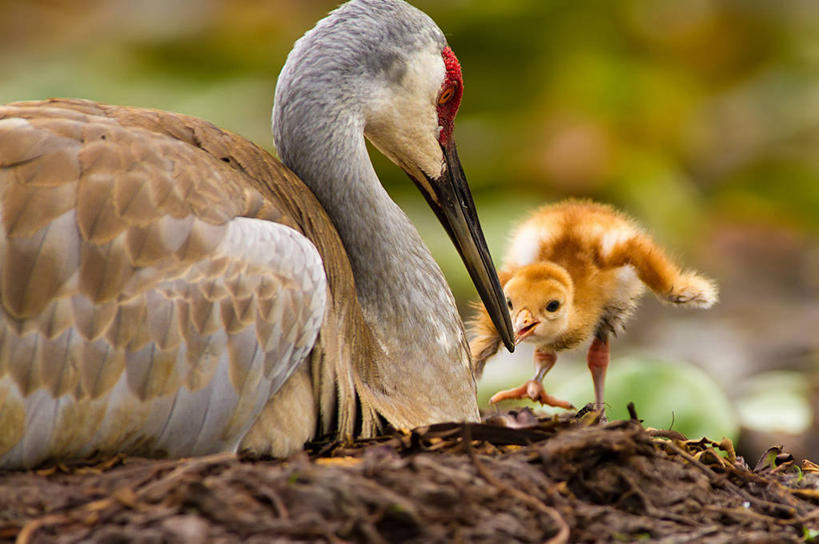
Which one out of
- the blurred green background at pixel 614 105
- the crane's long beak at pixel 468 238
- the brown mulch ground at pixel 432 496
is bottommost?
the brown mulch ground at pixel 432 496

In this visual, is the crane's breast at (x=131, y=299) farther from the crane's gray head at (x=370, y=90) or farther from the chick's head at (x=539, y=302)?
the chick's head at (x=539, y=302)

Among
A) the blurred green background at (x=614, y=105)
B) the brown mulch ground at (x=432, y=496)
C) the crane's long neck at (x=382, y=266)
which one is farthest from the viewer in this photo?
the blurred green background at (x=614, y=105)

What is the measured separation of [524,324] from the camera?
372 cm

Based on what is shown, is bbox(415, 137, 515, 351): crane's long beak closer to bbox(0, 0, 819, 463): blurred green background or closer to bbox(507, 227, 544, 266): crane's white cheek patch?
bbox(507, 227, 544, 266): crane's white cheek patch

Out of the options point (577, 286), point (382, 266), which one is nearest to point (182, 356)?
point (382, 266)

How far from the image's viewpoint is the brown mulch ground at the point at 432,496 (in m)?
2.06

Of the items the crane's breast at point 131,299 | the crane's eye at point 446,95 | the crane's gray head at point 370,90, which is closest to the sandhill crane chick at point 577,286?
the crane's gray head at point 370,90

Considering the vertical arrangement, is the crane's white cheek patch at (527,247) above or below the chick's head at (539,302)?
above

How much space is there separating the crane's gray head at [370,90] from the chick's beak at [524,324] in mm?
405

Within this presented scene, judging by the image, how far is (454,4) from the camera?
827 centimetres

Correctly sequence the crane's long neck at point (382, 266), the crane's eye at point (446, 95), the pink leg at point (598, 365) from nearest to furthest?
the crane's long neck at point (382, 266) < the crane's eye at point (446, 95) < the pink leg at point (598, 365)

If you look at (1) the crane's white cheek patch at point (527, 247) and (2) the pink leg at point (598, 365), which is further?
(1) the crane's white cheek patch at point (527, 247)

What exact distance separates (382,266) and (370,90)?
0.53m

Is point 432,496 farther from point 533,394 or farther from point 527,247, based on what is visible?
point 527,247
